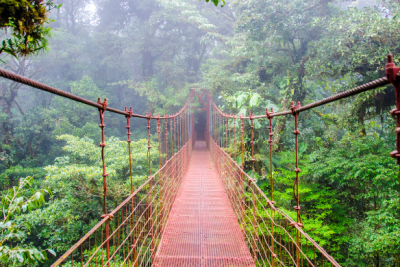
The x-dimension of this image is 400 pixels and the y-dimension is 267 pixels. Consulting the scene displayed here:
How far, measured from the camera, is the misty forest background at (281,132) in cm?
363

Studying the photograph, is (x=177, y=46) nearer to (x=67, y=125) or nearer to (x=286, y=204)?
(x=67, y=125)

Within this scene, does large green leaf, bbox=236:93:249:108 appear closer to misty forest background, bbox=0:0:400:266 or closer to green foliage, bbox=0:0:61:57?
misty forest background, bbox=0:0:400:266

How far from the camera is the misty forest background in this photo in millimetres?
3629

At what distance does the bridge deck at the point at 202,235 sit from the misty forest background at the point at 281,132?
0.95m

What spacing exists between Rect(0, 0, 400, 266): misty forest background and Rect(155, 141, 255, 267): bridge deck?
37.5 inches

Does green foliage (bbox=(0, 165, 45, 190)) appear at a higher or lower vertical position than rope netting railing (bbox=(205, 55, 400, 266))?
lower

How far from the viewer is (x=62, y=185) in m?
5.43

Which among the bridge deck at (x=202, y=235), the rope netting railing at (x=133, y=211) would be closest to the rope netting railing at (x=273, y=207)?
the bridge deck at (x=202, y=235)

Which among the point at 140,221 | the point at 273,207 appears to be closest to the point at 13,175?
the point at 140,221

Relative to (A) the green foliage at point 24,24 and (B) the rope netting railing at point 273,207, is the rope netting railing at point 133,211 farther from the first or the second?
(B) the rope netting railing at point 273,207

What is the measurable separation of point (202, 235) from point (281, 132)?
10.3 feet

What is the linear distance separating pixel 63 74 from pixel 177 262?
47.2 feet

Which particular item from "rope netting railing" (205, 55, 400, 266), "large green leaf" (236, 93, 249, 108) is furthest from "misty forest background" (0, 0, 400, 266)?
"rope netting railing" (205, 55, 400, 266)

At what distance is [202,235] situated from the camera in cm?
247
